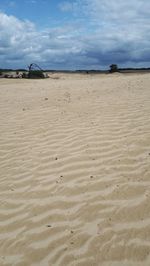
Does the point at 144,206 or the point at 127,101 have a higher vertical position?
the point at 127,101

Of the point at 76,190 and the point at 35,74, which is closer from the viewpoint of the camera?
the point at 76,190

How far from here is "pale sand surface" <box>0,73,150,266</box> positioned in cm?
347

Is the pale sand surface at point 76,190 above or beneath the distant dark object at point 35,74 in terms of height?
beneath

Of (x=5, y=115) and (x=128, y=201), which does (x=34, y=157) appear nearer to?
(x=128, y=201)

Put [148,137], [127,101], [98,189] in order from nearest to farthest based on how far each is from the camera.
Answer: [98,189]
[148,137]
[127,101]

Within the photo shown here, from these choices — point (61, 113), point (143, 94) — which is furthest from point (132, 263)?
point (143, 94)

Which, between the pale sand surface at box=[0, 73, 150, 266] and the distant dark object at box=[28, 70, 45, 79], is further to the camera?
the distant dark object at box=[28, 70, 45, 79]

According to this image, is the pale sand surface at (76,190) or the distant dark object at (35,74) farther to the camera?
the distant dark object at (35,74)

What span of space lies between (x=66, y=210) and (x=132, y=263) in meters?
1.16

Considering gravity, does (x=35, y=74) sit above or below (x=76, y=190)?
above

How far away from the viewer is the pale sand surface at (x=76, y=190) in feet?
11.4

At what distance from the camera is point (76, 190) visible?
15.0 ft

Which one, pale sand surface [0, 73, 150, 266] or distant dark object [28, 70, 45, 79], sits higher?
distant dark object [28, 70, 45, 79]

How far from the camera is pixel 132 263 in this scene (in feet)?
10.6
